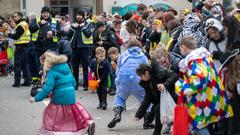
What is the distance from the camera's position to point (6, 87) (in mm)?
14688

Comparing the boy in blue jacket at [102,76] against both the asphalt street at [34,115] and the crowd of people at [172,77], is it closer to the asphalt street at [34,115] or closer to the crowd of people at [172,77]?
the crowd of people at [172,77]

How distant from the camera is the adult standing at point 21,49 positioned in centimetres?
1438

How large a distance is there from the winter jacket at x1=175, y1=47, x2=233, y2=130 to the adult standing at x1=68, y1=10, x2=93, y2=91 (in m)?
6.90

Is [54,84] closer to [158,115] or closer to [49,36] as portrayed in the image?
[158,115]

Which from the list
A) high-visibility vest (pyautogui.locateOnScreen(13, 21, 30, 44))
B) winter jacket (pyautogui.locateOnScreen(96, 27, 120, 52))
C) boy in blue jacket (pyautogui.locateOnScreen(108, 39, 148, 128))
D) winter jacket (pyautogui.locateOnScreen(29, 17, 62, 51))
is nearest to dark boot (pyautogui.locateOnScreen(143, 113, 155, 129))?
boy in blue jacket (pyautogui.locateOnScreen(108, 39, 148, 128))

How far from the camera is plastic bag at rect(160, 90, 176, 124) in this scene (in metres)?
7.83

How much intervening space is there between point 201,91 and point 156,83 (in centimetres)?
138

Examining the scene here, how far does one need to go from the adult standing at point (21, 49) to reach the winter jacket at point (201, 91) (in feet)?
26.9

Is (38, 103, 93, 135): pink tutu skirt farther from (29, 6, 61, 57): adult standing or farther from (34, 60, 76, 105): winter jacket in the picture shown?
(29, 6, 61, 57): adult standing

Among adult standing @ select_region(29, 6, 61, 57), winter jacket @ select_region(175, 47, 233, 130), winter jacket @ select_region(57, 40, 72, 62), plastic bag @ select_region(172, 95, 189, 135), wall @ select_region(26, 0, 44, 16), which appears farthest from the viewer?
wall @ select_region(26, 0, 44, 16)

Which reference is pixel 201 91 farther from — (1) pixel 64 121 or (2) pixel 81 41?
(2) pixel 81 41

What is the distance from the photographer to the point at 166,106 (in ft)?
25.8

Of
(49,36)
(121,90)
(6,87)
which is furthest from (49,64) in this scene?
(6,87)

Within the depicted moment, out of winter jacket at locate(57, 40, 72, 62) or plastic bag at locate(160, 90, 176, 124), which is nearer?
plastic bag at locate(160, 90, 176, 124)
